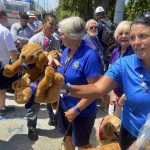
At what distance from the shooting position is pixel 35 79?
8.10 ft

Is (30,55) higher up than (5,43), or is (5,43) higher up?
(30,55)

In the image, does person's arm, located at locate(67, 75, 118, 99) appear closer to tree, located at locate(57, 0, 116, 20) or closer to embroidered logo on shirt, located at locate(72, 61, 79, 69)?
embroidered logo on shirt, located at locate(72, 61, 79, 69)

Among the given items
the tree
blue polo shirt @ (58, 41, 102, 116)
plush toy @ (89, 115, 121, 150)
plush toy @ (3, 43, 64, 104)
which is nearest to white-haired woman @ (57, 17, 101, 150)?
blue polo shirt @ (58, 41, 102, 116)

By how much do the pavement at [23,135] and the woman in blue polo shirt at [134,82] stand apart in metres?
1.69

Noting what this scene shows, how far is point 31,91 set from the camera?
7.38 ft

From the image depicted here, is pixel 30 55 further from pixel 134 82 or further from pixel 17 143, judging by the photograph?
pixel 17 143

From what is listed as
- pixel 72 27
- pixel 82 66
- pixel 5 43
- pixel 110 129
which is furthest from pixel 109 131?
pixel 5 43

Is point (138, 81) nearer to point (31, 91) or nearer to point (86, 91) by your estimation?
point (86, 91)

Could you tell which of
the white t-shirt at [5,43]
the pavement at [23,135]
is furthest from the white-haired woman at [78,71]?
the white t-shirt at [5,43]

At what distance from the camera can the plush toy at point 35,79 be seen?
84.7 inches

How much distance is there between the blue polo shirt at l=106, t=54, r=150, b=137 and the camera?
210 centimetres

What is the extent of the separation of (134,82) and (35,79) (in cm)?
79

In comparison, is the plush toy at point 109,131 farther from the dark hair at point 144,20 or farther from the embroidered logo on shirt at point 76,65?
the dark hair at point 144,20

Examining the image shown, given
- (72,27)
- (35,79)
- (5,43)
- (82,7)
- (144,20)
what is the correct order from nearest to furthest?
(144,20)
(35,79)
(72,27)
(5,43)
(82,7)
